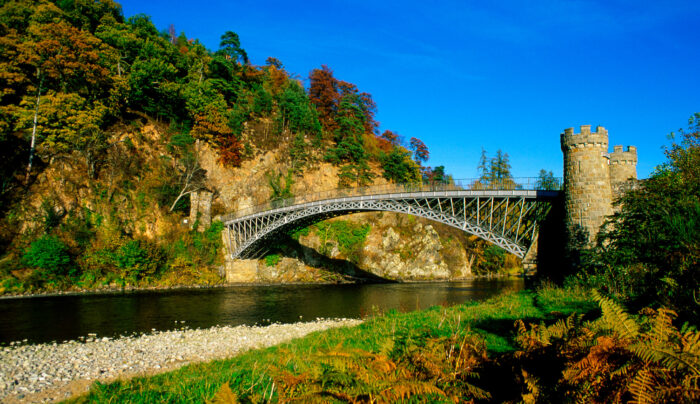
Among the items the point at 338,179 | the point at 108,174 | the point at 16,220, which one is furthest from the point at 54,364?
the point at 338,179

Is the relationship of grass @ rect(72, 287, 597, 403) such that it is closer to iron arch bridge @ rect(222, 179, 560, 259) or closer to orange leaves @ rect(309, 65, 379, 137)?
iron arch bridge @ rect(222, 179, 560, 259)

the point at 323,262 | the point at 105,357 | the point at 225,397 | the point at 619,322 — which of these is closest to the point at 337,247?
the point at 323,262

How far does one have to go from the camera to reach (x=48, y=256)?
87.5ft

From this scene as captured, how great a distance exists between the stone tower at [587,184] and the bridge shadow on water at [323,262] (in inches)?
960

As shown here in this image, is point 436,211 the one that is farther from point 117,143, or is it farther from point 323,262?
point 117,143

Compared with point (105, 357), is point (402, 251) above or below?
above

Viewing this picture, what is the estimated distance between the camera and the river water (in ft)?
55.3

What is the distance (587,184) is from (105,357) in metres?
22.6

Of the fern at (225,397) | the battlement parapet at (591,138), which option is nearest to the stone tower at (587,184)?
the battlement parapet at (591,138)

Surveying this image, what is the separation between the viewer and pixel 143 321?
1853 centimetres

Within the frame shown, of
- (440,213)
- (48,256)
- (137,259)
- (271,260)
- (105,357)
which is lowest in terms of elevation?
(105,357)

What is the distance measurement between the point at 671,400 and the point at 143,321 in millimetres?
20885

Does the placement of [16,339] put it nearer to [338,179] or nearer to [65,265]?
[65,265]

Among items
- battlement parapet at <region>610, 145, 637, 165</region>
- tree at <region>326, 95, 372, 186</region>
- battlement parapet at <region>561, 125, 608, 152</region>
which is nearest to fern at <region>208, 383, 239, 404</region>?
battlement parapet at <region>561, 125, 608, 152</region>
